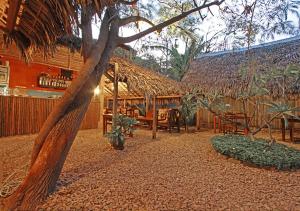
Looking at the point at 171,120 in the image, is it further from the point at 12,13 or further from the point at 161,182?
the point at 12,13

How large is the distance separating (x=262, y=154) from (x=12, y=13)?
537 cm

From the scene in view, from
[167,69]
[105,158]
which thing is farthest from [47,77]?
[167,69]

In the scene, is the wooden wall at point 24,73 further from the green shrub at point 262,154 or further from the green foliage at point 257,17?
the green shrub at point 262,154

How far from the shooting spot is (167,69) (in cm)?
1881

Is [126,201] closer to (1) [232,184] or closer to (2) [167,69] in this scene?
(1) [232,184]

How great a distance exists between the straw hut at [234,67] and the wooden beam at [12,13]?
7.77 m

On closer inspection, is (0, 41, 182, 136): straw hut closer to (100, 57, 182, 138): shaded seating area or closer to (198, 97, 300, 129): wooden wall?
(100, 57, 182, 138): shaded seating area

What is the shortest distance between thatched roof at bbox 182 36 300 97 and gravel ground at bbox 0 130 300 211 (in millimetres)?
5738

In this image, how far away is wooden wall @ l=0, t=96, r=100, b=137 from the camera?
6984 mm

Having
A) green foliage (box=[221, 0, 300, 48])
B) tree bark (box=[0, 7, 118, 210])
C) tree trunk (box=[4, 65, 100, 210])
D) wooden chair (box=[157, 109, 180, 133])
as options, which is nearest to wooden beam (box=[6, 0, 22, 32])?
tree bark (box=[0, 7, 118, 210])

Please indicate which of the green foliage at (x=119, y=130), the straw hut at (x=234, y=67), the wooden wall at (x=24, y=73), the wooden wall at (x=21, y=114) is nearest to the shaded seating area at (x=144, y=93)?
the green foliage at (x=119, y=130)

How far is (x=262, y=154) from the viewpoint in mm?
4645

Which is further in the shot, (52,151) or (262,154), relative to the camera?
(262,154)

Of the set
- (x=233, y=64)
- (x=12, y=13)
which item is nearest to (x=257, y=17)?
(x=233, y=64)
